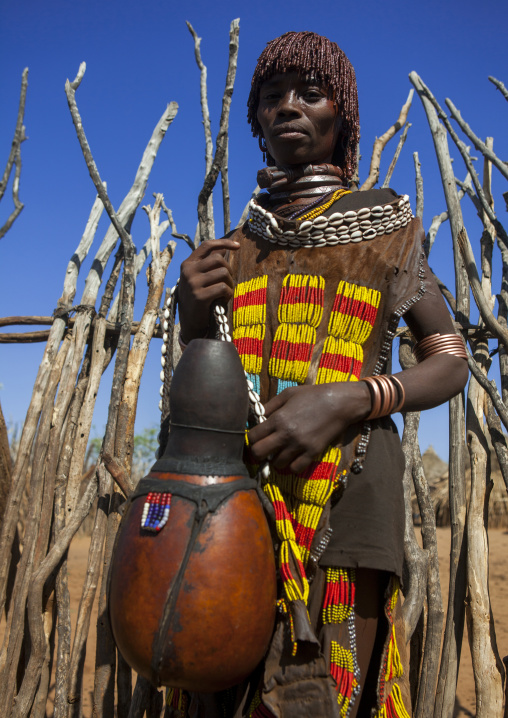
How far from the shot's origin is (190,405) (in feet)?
4.28

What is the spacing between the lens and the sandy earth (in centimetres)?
493

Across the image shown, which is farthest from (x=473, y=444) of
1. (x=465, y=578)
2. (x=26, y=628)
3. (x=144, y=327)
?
(x=26, y=628)

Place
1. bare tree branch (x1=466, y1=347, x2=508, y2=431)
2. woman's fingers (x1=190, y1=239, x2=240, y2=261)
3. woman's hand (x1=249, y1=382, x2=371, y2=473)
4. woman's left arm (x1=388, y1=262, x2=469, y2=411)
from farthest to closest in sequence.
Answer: bare tree branch (x1=466, y1=347, x2=508, y2=431) → woman's fingers (x1=190, y1=239, x2=240, y2=261) → woman's left arm (x1=388, y1=262, x2=469, y2=411) → woman's hand (x1=249, y1=382, x2=371, y2=473)

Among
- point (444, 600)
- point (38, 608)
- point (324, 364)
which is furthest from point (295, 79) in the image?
point (444, 600)

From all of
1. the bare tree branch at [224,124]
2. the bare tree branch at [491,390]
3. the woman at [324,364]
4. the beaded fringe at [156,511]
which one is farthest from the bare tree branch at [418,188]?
the beaded fringe at [156,511]

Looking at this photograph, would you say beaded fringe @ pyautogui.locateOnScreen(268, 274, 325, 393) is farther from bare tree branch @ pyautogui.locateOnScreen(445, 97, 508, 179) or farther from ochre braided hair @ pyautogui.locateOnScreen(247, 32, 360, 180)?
bare tree branch @ pyautogui.locateOnScreen(445, 97, 508, 179)

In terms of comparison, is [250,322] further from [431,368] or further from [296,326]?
[431,368]

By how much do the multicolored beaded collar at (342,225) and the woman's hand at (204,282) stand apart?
13 centimetres

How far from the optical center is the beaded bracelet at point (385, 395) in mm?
1426

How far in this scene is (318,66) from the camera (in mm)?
1651

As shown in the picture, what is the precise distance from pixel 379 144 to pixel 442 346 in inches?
97.3

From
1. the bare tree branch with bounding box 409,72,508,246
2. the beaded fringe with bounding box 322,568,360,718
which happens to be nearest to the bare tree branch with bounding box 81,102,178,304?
the bare tree branch with bounding box 409,72,508,246

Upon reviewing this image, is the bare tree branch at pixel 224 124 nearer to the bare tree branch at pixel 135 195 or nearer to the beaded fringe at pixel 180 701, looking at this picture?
the bare tree branch at pixel 135 195

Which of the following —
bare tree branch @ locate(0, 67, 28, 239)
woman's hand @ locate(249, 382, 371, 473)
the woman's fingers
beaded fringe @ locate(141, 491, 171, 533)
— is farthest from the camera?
bare tree branch @ locate(0, 67, 28, 239)
